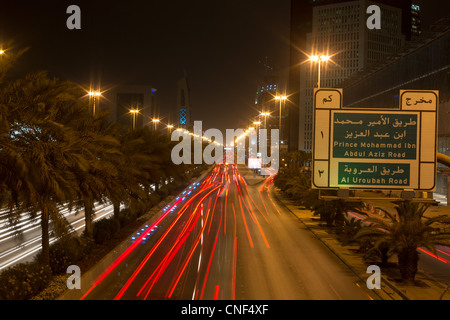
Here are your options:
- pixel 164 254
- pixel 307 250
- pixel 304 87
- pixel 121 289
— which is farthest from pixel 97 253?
pixel 304 87

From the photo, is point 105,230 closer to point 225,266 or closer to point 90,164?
point 225,266

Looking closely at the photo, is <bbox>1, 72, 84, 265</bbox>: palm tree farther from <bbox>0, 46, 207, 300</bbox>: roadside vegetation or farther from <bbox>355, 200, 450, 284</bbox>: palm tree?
<bbox>355, 200, 450, 284</bbox>: palm tree

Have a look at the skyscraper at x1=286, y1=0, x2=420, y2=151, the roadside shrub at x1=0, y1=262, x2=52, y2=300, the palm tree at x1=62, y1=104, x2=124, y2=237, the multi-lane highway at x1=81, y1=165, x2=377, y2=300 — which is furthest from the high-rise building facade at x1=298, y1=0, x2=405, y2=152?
the roadside shrub at x1=0, y1=262, x2=52, y2=300

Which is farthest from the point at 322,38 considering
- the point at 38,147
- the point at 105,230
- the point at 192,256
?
the point at 38,147

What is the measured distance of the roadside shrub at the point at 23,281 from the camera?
927 cm

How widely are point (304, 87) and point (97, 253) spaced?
13371 cm

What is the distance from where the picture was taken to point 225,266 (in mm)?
13852

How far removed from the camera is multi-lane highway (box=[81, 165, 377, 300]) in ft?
36.3

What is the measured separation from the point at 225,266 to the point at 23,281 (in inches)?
240

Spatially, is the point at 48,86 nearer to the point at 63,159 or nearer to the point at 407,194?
the point at 63,159

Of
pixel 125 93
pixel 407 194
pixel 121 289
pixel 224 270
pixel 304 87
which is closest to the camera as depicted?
pixel 121 289

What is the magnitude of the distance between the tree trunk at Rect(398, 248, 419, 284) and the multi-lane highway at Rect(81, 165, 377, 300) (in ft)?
4.33

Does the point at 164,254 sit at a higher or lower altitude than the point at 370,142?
lower
